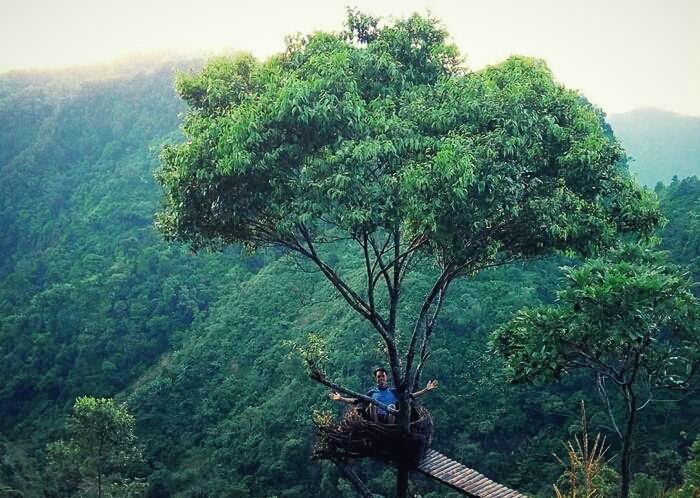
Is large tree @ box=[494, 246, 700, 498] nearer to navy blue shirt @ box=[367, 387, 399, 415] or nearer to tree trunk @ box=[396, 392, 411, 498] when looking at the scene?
tree trunk @ box=[396, 392, 411, 498]

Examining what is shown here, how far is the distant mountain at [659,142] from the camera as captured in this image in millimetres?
58688

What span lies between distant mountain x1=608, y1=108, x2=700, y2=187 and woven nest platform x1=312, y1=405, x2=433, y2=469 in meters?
55.5

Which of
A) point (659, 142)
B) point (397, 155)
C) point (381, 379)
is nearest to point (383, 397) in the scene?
point (381, 379)

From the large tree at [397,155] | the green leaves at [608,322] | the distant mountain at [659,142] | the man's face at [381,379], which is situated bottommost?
the distant mountain at [659,142]

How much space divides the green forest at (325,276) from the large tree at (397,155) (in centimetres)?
3

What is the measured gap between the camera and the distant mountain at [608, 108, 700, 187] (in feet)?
193

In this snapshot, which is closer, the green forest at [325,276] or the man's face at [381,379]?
the green forest at [325,276]

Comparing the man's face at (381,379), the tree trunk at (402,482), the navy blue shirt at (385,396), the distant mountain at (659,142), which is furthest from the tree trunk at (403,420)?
the distant mountain at (659,142)

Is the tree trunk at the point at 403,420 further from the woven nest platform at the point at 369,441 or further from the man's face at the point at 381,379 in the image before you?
the man's face at the point at 381,379

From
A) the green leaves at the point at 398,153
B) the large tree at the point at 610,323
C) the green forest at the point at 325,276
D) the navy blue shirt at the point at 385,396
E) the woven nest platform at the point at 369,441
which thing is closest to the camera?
the green leaves at the point at 398,153

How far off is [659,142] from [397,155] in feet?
217

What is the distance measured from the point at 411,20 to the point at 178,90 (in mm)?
2534

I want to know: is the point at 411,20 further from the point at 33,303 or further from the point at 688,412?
the point at 33,303

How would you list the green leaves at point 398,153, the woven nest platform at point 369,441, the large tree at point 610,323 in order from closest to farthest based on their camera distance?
the green leaves at point 398,153 < the large tree at point 610,323 < the woven nest platform at point 369,441
